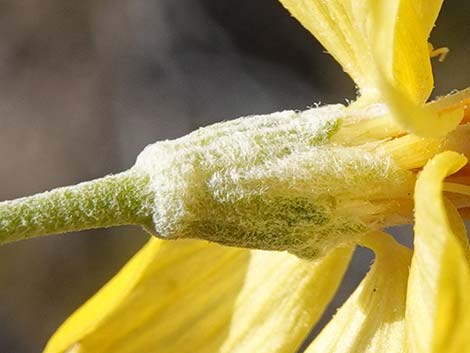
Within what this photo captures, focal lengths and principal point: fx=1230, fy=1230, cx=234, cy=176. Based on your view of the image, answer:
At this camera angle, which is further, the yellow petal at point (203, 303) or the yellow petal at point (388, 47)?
the yellow petal at point (203, 303)

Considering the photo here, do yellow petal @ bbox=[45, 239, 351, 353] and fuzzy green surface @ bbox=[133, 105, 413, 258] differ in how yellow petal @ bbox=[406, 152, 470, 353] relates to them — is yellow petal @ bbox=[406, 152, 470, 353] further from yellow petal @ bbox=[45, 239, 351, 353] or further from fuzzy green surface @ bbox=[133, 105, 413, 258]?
yellow petal @ bbox=[45, 239, 351, 353]

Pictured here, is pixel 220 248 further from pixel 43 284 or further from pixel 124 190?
pixel 43 284

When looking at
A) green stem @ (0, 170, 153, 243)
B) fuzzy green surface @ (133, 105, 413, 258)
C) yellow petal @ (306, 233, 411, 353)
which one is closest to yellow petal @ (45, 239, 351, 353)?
yellow petal @ (306, 233, 411, 353)

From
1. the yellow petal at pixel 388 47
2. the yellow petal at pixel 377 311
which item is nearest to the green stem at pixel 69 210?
the yellow petal at pixel 388 47

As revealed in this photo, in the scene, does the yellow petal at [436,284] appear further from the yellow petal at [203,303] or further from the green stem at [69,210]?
the yellow petal at [203,303]

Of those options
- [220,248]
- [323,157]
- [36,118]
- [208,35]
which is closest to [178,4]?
[208,35]

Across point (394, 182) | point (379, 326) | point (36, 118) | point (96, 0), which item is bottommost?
point (379, 326)
